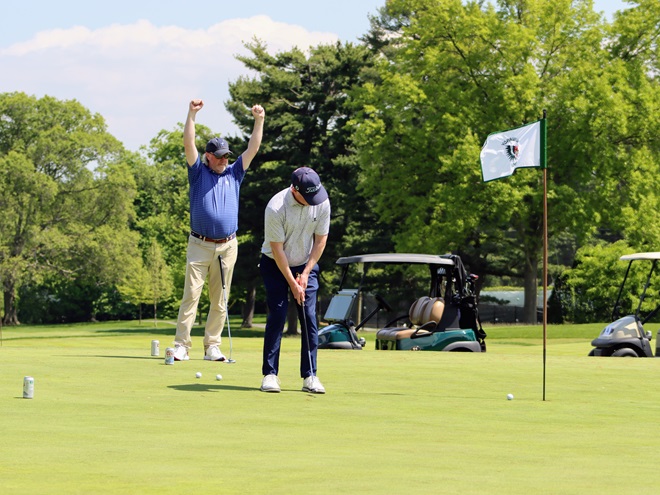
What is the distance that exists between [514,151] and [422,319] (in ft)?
28.3

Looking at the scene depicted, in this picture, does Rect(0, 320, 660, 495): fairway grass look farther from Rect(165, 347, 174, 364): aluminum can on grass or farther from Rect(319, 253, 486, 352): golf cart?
Rect(319, 253, 486, 352): golf cart

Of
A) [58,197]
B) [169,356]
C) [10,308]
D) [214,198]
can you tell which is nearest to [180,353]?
[169,356]

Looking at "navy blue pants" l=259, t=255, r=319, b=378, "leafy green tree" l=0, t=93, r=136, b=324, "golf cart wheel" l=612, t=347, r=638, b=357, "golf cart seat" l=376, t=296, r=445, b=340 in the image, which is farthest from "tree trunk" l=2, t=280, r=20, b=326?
"navy blue pants" l=259, t=255, r=319, b=378

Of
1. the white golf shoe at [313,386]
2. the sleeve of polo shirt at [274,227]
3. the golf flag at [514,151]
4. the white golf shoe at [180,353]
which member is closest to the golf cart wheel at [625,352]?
the golf flag at [514,151]

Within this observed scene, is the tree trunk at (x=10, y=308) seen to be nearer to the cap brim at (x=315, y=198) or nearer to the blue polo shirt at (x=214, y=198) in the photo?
the blue polo shirt at (x=214, y=198)

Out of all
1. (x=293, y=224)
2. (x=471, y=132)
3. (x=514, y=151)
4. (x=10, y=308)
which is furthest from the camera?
(x=10, y=308)

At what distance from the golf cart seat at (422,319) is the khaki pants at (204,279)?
8.00 metres

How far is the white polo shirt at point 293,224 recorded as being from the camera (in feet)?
34.1

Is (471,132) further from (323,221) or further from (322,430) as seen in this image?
(322,430)

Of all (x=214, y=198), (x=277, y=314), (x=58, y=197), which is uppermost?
(x=58, y=197)

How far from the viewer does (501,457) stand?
6965 mm

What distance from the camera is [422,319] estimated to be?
21391 millimetres

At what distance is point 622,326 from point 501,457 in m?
15.4

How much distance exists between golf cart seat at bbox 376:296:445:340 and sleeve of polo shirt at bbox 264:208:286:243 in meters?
10.6
